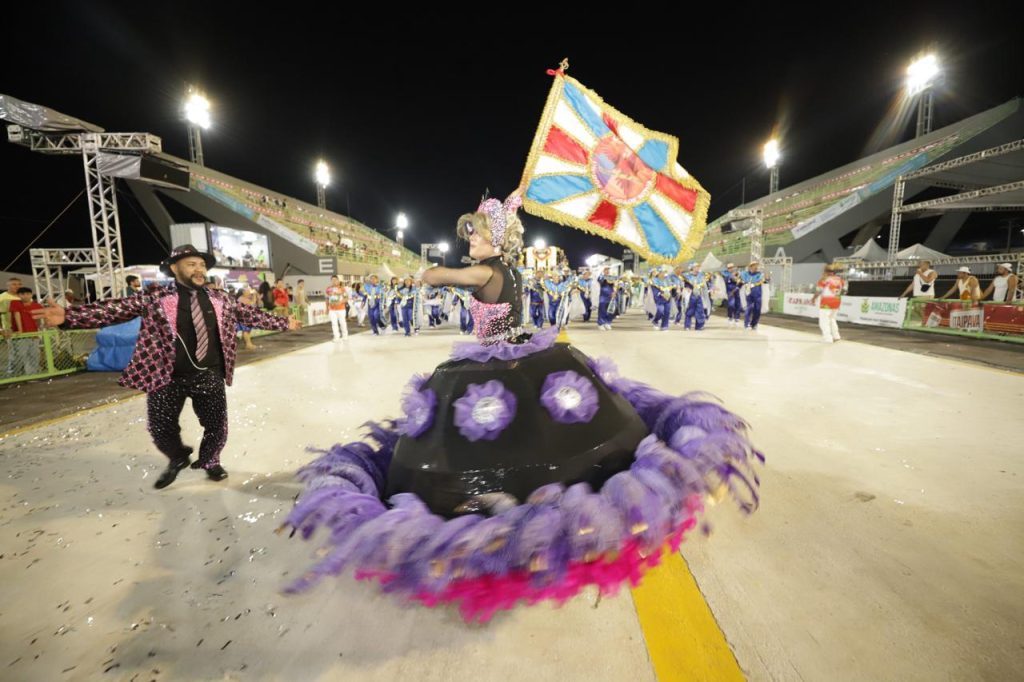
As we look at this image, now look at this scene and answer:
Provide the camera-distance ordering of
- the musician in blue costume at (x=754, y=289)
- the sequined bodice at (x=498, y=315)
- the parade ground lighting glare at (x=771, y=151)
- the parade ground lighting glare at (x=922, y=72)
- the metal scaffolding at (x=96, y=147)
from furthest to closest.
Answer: the parade ground lighting glare at (x=771, y=151), the parade ground lighting glare at (x=922, y=72), the musician in blue costume at (x=754, y=289), the metal scaffolding at (x=96, y=147), the sequined bodice at (x=498, y=315)

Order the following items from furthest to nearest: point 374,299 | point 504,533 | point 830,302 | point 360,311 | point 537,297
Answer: point 360,311
point 537,297
point 374,299
point 830,302
point 504,533

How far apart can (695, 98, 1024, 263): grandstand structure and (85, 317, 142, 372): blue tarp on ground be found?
23384mm

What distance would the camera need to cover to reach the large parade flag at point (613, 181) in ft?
10.7

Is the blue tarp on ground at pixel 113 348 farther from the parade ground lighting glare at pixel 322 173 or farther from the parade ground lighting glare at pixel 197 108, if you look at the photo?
the parade ground lighting glare at pixel 322 173

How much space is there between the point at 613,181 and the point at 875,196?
36.9m

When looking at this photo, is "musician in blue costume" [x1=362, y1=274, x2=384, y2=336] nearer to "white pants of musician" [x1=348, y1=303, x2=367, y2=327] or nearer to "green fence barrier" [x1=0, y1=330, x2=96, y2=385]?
"white pants of musician" [x1=348, y1=303, x2=367, y2=327]

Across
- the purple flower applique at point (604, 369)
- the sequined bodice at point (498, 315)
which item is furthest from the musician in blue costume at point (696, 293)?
the sequined bodice at point (498, 315)

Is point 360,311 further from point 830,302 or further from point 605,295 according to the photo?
point 830,302

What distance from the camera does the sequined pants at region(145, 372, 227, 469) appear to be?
3.17 meters

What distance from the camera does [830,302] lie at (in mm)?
10070

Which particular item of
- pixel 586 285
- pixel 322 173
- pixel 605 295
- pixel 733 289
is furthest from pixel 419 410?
pixel 322 173

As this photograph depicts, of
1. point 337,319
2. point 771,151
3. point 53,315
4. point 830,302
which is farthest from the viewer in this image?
point 771,151

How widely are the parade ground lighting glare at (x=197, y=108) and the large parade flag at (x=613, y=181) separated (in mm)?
31553

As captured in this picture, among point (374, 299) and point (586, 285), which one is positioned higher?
point (586, 285)
